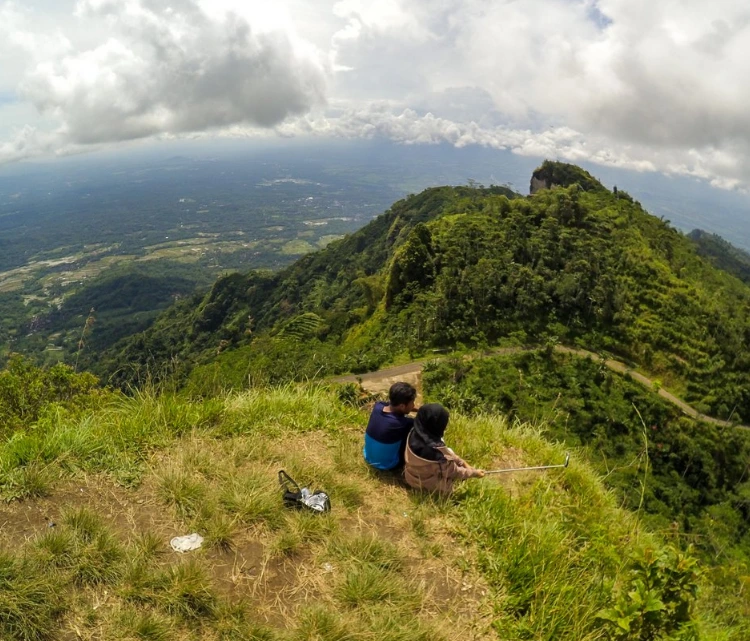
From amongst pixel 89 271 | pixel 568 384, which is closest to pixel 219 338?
pixel 568 384

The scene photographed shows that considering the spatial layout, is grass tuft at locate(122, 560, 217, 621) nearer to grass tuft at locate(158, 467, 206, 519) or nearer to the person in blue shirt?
grass tuft at locate(158, 467, 206, 519)

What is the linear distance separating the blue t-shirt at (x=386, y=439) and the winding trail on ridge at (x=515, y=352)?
29889mm

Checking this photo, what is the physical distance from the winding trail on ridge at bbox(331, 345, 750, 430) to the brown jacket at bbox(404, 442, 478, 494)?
30230 millimetres

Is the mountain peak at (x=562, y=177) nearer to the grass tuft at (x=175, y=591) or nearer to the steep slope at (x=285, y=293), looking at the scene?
the steep slope at (x=285, y=293)

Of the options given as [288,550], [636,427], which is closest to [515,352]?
[636,427]

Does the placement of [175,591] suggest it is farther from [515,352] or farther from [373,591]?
[515,352]

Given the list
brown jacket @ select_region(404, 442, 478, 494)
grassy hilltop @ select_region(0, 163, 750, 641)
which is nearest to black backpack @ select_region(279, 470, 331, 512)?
grassy hilltop @ select_region(0, 163, 750, 641)

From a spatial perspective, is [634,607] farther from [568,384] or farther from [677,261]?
[677,261]

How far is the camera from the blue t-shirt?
4.65 meters

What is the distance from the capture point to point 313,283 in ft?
326

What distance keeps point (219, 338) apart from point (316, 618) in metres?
86.5

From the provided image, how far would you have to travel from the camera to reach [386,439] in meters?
4.66

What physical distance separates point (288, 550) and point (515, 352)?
134 feet

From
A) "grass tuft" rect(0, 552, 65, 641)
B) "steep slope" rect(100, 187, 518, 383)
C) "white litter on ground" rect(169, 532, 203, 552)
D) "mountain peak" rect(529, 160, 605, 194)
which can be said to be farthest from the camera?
"steep slope" rect(100, 187, 518, 383)
